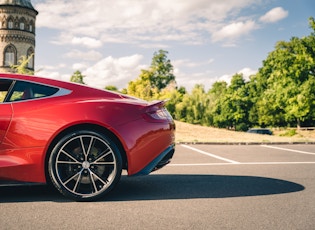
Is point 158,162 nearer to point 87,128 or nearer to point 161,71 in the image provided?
point 87,128

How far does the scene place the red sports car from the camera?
412 cm

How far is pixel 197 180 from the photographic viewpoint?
577cm

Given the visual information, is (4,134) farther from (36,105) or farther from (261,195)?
(261,195)

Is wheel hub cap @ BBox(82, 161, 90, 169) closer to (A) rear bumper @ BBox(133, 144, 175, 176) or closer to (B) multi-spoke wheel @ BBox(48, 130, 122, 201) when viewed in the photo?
(B) multi-spoke wheel @ BBox(48, 130, 122, 201)

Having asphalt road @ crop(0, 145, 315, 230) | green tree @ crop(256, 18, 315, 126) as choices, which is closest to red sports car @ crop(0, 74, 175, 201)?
asphalt road @ crop(0, 145, 315, 230)

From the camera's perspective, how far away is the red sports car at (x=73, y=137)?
412 cm

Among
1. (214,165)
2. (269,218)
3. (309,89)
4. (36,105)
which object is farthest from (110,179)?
(309,89)

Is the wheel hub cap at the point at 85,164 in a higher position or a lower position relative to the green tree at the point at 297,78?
lower

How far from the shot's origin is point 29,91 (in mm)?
4398

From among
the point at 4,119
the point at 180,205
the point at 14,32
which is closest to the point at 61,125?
the point at 4,119

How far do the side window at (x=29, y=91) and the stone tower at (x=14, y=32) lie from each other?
53823mm

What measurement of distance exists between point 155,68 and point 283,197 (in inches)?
3216

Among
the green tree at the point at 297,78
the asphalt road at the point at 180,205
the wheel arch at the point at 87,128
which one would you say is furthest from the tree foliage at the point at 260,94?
the wheel arch at the point at 87,128

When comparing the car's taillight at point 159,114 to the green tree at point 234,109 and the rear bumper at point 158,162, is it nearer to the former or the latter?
the rear bumper at point 158,162
